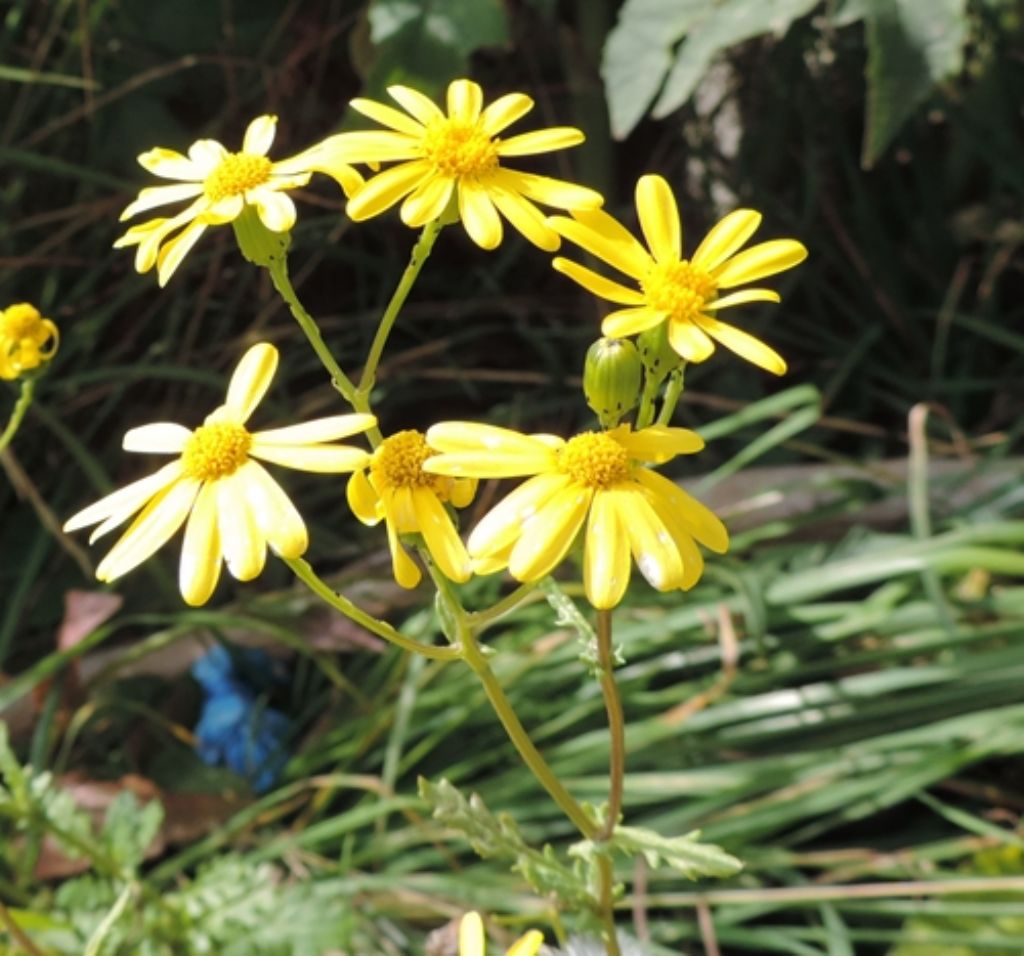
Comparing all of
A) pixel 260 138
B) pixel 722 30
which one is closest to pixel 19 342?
pixel 260 138

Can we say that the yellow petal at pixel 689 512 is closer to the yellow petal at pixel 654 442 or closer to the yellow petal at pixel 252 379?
the yellow petal at pixel 654 442

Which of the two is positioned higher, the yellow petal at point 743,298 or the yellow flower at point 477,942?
the yellow petal at point 743,298

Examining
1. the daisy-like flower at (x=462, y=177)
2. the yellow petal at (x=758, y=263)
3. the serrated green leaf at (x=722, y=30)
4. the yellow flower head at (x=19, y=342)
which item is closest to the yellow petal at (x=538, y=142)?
the daisy-like flower at (x=462, y=177)

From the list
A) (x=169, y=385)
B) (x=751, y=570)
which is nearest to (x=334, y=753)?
(x=751, y=570)

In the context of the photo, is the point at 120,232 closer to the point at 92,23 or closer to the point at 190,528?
the point at 92,23

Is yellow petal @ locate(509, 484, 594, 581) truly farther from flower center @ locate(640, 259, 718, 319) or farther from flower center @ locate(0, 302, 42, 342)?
flower center @ locate(0, 302, 42, 342)

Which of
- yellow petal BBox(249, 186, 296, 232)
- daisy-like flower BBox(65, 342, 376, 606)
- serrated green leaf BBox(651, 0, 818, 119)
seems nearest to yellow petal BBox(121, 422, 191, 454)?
daisy-like flower BBox(65, 342, 376, 606)

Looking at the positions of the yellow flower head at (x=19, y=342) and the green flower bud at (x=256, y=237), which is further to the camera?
the yellow flower head at (x=19, y=342)
